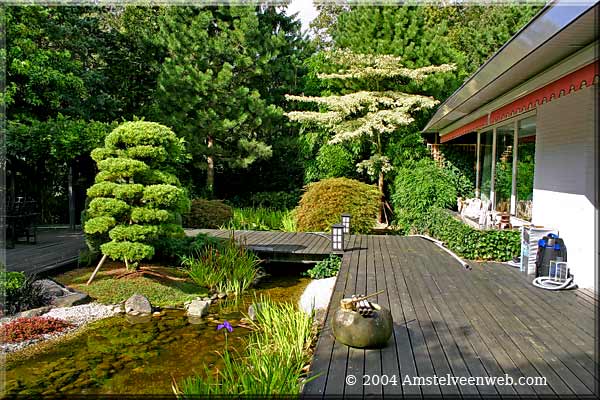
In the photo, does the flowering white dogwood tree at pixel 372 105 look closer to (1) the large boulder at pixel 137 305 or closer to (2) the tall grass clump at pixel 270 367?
(1) the large boulder at pixel 137 305

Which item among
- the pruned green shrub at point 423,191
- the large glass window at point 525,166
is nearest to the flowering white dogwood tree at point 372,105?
the pruned green shrub at point 423,191

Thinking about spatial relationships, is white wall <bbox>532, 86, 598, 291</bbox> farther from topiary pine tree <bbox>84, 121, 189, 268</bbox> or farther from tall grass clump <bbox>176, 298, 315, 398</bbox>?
topiary pine tree <bbox>84, 121, 189, 268</bbox>

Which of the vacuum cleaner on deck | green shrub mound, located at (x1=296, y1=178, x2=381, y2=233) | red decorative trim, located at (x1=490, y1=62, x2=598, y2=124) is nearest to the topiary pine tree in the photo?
green shrub mound, located at (x1=296, y1=178, x2=381, y2=233)

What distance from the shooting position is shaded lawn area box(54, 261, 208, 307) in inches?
233

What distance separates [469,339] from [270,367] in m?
1.57

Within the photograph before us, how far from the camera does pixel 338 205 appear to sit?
9.66 m

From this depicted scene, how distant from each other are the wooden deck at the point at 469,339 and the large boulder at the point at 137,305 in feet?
7.93

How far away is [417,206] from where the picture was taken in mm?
9836

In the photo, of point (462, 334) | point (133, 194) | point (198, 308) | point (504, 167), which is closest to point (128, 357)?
point (198, 308)

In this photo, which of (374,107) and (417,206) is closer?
(417,206)

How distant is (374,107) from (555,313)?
858 centimetres

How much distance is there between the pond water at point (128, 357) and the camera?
365 cm

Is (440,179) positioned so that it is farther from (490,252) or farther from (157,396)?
(157,396)

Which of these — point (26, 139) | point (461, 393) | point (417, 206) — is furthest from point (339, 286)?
point (26, 139)
